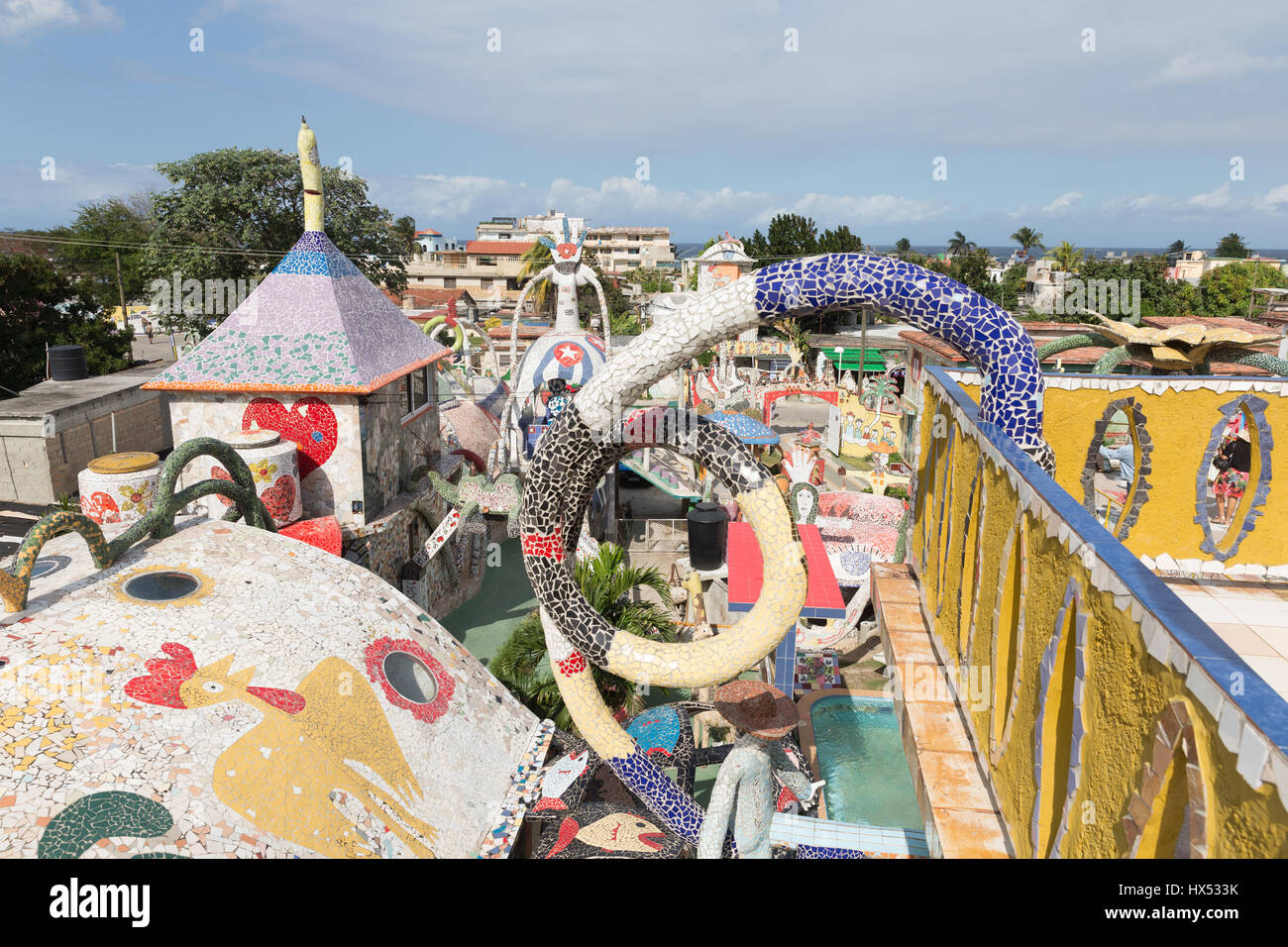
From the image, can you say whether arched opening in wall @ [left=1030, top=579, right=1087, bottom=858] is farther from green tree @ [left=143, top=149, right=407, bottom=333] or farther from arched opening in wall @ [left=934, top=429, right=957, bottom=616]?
green tree @ [left=143, top=149, right=407, bottom=333]

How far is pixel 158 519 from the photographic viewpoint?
7.63 meters

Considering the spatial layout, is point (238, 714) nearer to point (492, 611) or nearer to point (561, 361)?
point (492, 611)

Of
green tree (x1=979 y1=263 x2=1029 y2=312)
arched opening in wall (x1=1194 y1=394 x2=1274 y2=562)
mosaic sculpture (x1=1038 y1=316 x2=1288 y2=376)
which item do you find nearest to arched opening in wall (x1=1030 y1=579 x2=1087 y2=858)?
arched opening in wall (x1=1194 y1=394 x2=1274 y2=562)

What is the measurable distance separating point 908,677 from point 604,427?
10.6 feet

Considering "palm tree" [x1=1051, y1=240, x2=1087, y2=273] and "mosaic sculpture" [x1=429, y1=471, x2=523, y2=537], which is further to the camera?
"palm tree" [x1=1051, y1=240, x2=1087, y2=273]

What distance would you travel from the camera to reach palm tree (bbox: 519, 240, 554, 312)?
52900mm

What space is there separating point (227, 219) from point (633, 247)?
7499 centimetres

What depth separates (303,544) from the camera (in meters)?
8.77

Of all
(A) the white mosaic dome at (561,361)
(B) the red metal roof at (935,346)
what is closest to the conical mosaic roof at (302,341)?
(A) the white mosaic dome at (561,361)

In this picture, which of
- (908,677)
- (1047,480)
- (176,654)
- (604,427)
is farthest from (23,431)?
(1047,480)

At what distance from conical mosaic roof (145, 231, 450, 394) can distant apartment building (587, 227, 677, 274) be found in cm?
8579

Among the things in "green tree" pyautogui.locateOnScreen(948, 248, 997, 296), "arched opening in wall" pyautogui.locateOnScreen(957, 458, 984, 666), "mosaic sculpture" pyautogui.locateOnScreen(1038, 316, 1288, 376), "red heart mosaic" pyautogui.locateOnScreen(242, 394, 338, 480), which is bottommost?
"arched opening in wall" pyautogui.locateOnScreen(957, 458, 984, 666)

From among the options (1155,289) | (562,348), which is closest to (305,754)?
(562,348)
